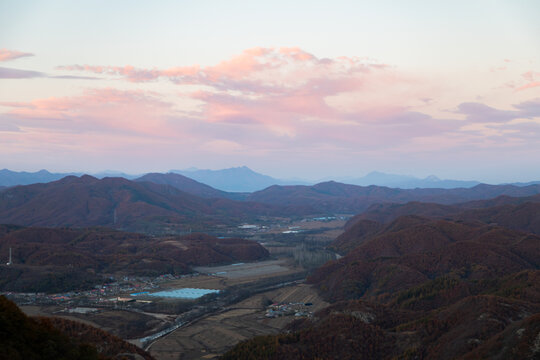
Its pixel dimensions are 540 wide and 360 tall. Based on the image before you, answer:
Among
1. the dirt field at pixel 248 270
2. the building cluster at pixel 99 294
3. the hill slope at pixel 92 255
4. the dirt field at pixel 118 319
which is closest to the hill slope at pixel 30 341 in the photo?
the dirt field at pixel 118 319

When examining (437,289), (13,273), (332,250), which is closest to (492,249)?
(437,289)

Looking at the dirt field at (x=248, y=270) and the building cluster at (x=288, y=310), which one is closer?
the building cluster at (x=288, y=310)

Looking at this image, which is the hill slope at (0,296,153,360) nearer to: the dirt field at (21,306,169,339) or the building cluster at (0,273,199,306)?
the dirt field at (21,306,169,339)

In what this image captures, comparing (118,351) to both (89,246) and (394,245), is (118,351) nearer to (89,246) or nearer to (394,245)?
(394,245)

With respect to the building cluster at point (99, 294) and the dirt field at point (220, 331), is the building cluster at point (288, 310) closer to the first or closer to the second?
the dirt field at point (220, 331)

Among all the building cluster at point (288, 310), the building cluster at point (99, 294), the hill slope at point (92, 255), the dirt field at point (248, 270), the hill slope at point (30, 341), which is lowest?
the dirt field at point (248, 270)

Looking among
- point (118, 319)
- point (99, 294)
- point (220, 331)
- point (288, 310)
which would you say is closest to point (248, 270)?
point (99, 294)

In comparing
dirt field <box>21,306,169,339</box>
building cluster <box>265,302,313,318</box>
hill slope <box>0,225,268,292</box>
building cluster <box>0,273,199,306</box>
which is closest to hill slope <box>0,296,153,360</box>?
dirt field <box>21,306,169,339</box>

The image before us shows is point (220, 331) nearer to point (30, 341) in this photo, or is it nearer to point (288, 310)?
point (288, 310)

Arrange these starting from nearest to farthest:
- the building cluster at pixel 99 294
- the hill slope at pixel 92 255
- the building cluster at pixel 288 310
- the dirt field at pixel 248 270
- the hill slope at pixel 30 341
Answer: the hill slope at pixel 30 341, the building cluster at pixel 288 310, the building cluster at pixel 99 294, the hill slope at pixel 92 255, the dirt field at pixel 248 270
